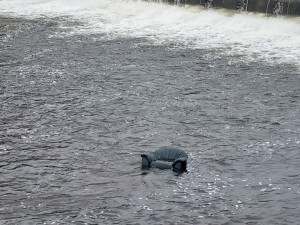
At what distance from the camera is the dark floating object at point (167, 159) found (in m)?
9.35

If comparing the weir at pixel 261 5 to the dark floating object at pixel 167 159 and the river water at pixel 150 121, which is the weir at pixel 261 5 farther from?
the dark floating object at pixel 167 159

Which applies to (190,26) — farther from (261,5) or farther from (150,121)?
(150,121)

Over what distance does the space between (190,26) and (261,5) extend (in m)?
2.89

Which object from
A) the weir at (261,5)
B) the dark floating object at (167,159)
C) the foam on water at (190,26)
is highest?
the weir at (261,5)

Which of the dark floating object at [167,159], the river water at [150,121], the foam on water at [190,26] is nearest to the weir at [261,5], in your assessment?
the foam on water at [190,26]

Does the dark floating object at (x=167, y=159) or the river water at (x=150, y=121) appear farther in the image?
the dark floating object at (x=167, y=159)

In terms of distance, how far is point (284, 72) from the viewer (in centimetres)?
1544

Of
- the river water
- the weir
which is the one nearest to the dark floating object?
the river water

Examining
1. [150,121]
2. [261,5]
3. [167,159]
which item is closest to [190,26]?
[261,5]

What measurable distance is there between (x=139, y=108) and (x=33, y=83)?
3584 mm

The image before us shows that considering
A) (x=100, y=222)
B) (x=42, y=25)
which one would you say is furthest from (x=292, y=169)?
(x=42, y=25)

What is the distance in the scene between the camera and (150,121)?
11.9 metres

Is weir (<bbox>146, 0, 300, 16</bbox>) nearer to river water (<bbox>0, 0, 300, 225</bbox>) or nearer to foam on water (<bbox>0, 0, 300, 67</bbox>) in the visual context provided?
foam on water (<bbox>0, 0, 300, 67</bbox>)

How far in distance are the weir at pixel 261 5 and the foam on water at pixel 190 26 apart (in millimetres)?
323
